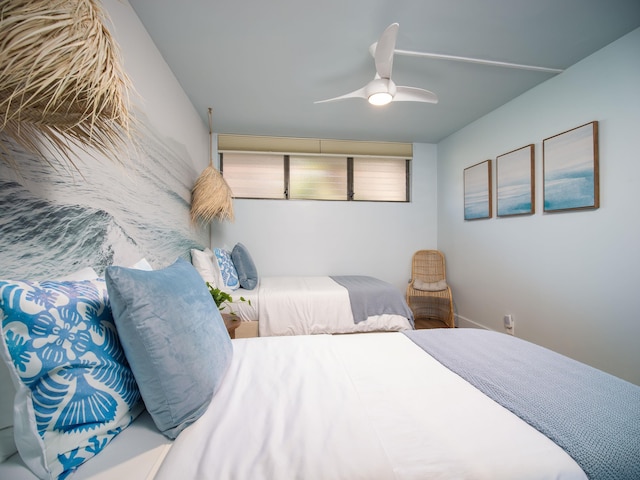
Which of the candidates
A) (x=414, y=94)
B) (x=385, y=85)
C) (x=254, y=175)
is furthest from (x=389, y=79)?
(x=254, y=175)

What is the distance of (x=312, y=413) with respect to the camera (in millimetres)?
815

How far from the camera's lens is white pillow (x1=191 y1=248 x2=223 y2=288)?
264 centimetres

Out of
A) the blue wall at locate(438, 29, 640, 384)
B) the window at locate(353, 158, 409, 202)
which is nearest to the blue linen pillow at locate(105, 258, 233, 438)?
the blue wall at locate(438, 29, 640, 384)

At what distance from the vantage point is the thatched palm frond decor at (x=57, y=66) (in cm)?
55

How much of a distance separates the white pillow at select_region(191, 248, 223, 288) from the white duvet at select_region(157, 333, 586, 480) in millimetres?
1735

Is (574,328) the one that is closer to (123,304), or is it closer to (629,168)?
(629,168)

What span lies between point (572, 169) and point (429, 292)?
2146 millimetres

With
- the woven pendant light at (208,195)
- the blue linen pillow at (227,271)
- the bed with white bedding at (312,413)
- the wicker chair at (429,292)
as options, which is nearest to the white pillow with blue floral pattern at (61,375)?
the bed with white bedding at (312,413)

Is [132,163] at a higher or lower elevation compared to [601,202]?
higher

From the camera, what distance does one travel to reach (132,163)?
5.56ft

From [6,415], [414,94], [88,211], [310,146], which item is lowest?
[6,415]

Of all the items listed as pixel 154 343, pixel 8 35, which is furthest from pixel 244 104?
pixel 154 343

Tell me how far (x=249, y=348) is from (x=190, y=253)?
1820mm

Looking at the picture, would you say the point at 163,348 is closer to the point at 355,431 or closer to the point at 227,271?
the point at 355,431
